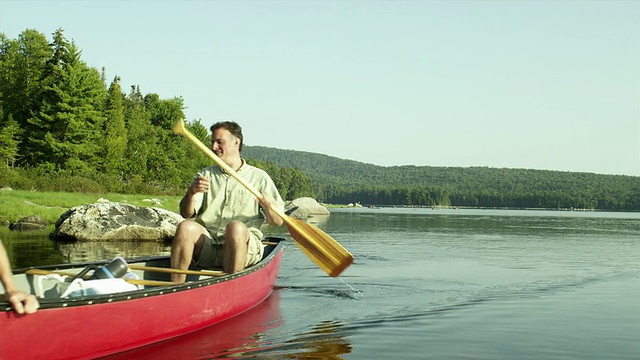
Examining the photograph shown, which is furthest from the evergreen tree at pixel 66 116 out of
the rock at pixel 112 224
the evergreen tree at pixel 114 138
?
the rock at pixel 112 224

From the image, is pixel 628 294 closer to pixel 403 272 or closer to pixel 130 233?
pixel 403 272

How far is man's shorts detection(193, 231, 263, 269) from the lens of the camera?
7.30 meters

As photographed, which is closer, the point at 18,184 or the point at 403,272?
the point at 403,272

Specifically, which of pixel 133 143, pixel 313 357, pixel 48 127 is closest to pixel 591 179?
pixel 133 143

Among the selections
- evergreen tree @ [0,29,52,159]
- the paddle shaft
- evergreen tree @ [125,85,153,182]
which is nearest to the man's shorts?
the paddle shaft

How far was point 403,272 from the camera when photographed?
40.5ft

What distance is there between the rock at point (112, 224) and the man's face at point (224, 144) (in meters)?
11.6

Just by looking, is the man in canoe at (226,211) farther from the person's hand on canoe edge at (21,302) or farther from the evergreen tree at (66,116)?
the evergreen tree at (66,116)

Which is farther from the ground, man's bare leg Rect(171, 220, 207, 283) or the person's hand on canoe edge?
man's bare leg Rect(171, 220, 207, 283)

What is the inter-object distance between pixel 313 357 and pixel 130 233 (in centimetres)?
1353

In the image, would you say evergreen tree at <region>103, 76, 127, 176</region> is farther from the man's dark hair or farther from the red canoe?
the man's dark hair

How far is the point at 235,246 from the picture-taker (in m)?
6.99

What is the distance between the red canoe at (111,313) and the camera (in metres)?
4.60

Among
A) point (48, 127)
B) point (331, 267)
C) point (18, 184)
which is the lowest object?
point (331, 267)
